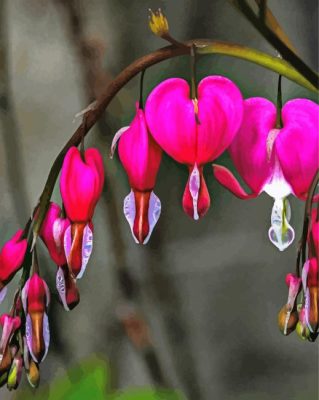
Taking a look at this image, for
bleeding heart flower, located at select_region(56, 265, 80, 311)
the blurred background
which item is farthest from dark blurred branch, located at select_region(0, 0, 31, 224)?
bleeding heart flower, located at select_region(56, 265, 80, 311)

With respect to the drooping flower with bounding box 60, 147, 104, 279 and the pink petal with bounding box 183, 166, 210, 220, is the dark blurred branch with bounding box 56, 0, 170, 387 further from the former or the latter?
the pink petal with bounding box 183, 166, 210, 220

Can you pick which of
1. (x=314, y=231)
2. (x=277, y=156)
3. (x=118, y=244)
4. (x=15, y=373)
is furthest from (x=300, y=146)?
(x=15, y=373)

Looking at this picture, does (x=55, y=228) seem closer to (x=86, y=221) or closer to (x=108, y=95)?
(x=86, y=221)

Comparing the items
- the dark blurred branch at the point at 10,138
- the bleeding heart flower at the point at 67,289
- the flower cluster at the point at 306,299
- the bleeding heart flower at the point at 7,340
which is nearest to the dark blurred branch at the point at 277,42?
the flower cluster at the point at 306,299

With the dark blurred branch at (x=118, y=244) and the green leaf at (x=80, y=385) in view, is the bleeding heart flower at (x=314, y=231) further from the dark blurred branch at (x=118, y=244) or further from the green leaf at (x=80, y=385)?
the green leaf at (x=80, y=385)

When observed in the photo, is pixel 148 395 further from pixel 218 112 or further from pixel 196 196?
pixel 218 112

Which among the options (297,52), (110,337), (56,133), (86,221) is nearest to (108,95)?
(56,133)
